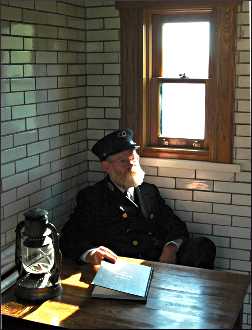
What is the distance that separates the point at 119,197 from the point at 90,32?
1.07m

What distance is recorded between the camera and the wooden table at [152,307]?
94.5 inches

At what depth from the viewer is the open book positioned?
2.61m

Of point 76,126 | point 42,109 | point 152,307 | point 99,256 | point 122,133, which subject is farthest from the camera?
point 76,126

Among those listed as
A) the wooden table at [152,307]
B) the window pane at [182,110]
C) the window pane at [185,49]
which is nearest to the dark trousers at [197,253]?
the wooden table at [152,307]

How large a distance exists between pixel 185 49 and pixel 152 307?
1.66 m

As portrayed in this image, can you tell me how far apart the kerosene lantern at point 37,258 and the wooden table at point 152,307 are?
54mm

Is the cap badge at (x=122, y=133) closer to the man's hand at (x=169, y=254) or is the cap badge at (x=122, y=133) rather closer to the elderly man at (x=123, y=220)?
the elderly man at (x=123, y=220)

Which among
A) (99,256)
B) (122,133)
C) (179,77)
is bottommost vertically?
(99,256)

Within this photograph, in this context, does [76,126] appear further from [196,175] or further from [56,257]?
[56,257]

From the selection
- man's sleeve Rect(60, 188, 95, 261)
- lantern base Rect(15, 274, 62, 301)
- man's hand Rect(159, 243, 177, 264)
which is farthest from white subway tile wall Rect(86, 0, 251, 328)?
lantern base Rect(15, 274, 62, 301)

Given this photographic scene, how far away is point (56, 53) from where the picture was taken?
331cm

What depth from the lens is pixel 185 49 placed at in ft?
11.4

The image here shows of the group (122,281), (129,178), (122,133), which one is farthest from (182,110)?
(122,281)

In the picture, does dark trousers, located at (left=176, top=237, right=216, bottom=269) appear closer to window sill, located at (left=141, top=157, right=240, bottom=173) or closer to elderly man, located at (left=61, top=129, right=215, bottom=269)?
elderly man, located at (left=61, top=129, right=215, bottom=269)
